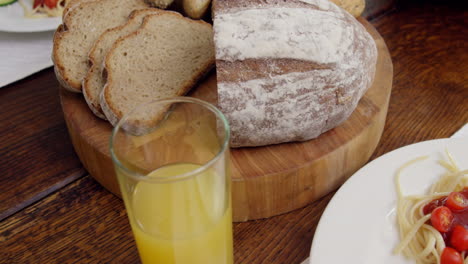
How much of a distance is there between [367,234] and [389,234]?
2.5 inches

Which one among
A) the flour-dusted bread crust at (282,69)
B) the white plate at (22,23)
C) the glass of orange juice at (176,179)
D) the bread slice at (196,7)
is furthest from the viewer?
the white plate at (22,23)

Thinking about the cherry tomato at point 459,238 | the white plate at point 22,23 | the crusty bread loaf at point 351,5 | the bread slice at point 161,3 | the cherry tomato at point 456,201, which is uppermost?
the bread slice at point 161,3

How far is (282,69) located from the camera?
4.56 feet

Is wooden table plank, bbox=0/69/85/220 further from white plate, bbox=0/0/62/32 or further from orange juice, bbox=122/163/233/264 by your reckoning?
orange juice, bbox=122/163/233/264

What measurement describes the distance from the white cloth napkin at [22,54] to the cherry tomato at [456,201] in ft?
5.22

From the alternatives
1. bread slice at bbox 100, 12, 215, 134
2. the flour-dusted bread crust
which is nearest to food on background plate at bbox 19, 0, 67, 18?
bread slice at bbox 100, 12, 215, 134

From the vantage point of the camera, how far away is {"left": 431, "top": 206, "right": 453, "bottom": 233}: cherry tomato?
1259 mm

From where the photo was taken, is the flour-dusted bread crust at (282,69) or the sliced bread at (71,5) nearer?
the flour-dusted bread crust at (282,69)

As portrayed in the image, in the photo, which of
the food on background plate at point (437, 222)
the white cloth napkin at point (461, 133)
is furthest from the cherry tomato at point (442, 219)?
the white cloth napkin at point (461, 133)

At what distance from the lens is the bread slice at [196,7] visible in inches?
71.6

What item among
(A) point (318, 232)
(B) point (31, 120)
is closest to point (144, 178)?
(A) point (318, 232)

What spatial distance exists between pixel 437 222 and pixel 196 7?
1.07 meters

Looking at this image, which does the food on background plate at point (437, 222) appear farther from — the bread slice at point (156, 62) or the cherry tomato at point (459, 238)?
the bread slice at point (156, 62)

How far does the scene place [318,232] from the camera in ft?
4.09
